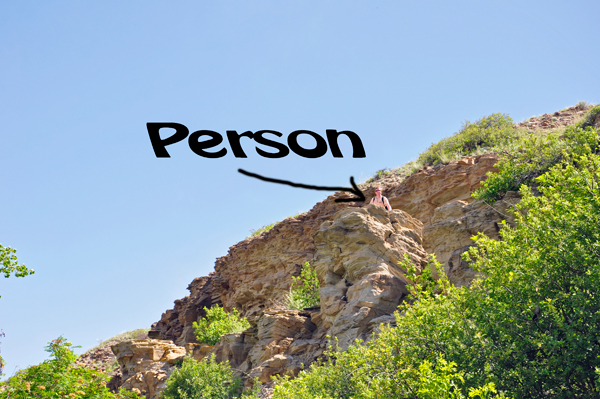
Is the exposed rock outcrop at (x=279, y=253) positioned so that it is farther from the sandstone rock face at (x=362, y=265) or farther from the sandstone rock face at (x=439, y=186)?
the sandstone rock face at (x=362, y=265)

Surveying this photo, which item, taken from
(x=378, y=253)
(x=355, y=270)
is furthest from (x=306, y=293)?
(x=378, y=253)

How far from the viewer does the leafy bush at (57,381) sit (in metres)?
11.0

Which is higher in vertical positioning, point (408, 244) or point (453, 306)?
point (408, 244)

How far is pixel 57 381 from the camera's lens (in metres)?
11.4

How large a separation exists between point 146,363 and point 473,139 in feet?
77.1

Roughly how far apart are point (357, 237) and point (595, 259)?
10.3 metres

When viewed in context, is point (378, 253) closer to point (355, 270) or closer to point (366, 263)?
point (366, 263)

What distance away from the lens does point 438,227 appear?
16938 mm

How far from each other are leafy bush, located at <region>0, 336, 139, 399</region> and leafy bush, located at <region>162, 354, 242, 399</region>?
6397mm

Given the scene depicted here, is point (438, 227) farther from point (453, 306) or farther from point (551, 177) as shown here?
point (453, 306)

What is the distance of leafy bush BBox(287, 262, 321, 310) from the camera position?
2317 cm

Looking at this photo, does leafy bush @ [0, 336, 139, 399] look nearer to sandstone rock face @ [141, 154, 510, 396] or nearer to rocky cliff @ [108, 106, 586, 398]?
rocky cliff @ [108, 106, 586, 398]

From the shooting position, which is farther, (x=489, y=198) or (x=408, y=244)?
(x=408, y=244)

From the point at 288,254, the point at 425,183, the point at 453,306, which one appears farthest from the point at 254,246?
the point at 453,306
